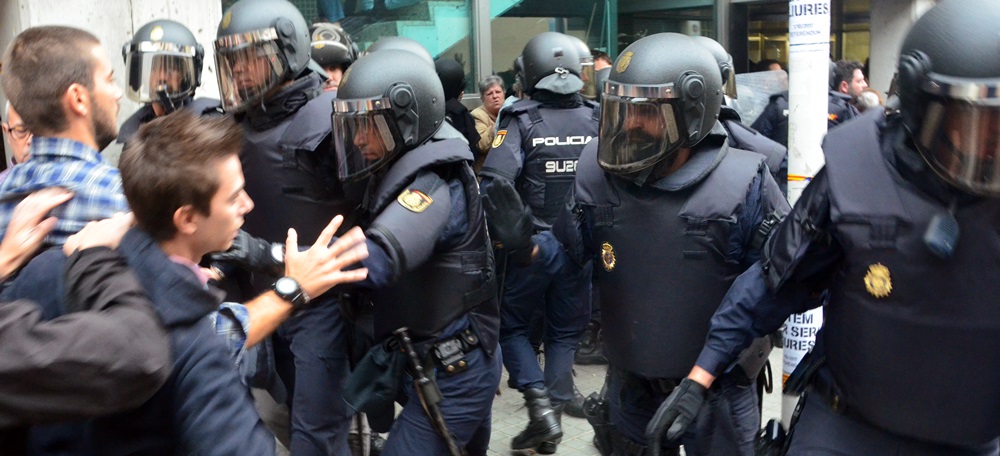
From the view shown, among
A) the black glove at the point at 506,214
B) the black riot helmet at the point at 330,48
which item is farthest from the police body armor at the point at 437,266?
the black riot helmet at the point at 330,48

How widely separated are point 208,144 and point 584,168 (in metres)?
1.72

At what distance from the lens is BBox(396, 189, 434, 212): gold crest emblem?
299 cm

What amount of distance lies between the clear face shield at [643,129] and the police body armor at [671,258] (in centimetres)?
12

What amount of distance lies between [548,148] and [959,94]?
342cm

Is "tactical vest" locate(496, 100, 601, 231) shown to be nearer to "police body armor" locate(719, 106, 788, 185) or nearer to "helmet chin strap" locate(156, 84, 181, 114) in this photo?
"police body armor" locate(719, 106, 788, 185)

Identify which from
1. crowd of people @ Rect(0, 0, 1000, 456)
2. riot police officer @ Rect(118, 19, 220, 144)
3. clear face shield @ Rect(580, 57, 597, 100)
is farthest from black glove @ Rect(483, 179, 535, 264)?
clear face shield @ Rect(580, 57, 597, 100)

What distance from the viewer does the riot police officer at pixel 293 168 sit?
3.83 m

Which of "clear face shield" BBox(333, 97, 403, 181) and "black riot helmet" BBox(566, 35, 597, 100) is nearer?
"clear face shield" BBox(333, 97, 403, 181)

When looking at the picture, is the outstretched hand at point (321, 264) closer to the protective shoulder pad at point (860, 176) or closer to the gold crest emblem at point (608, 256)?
the gold crest emblem at point (608, 256)

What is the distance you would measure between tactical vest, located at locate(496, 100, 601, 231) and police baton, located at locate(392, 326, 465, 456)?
2.40 m

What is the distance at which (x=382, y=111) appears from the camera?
3.28m

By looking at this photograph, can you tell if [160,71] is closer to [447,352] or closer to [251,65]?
[251,65]

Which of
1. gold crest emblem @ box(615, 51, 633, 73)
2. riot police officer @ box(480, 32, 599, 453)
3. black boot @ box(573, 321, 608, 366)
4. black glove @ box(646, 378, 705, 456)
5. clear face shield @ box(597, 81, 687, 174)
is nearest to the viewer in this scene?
black glove @ box(646, 378, 705, 456)

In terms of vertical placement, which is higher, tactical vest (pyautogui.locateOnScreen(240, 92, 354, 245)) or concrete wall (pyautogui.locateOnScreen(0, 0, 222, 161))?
concrete wall (pyautogui.locateOnScreen(0, 0, 222, 161))
